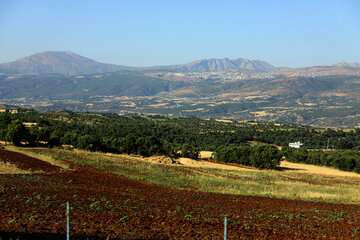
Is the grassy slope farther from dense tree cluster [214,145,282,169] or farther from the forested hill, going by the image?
dense tree cluster [214,145,282,169]

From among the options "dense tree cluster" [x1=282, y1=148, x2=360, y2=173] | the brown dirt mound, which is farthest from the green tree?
"dense tree cluster" [x1=282, y1=148, x2=360, y2=173]

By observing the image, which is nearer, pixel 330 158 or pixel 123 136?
pixel 330 158

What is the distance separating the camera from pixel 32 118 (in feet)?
422

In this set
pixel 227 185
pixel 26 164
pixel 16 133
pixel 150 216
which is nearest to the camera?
pixel 150 216

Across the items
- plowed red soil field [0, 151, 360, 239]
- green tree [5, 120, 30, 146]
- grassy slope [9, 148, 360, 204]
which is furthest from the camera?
green tree [5, 120, 30, 146]

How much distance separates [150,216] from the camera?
71.7ft

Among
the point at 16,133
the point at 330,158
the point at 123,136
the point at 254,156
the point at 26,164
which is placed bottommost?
the point at 123,136

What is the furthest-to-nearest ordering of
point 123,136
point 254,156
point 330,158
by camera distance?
point 123,136 < point 330,158 < point 254,156

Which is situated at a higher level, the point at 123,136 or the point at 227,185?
the point at 227,185

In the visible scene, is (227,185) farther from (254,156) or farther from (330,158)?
(330,158)

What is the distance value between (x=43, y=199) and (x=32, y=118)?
11198 cm

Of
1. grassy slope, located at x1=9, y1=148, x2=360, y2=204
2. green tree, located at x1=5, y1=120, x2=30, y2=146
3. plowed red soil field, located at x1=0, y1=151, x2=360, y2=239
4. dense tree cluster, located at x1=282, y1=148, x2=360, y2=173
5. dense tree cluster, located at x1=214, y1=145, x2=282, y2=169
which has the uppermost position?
plowed red soil field, located at x1=0, y1=151, x2=360, y2=239

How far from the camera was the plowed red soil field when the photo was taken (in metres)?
17.7

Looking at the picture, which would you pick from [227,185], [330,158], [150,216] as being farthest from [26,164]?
[330,158]
